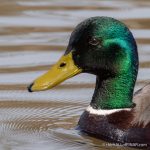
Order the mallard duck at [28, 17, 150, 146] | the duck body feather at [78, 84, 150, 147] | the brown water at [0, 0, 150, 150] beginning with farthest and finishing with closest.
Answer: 1. the brown water at [0, 0, 150, 150]
2. the mallard duck at [28, 17, 150, 146]
3. the duck body feather at [78, 84, 150, 147]

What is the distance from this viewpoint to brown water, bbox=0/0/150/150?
859 cm

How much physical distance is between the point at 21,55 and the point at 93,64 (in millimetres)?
2593

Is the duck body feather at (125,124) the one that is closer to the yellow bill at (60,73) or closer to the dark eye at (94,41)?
the yellow bill at (60,73)

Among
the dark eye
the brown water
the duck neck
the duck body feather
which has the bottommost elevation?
the brown water

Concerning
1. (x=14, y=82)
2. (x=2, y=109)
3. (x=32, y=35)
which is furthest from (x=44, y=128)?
(x=32, y=35)

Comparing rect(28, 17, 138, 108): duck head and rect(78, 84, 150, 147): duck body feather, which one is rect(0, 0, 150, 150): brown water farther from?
rect(28, 17, 138, 108): duck head

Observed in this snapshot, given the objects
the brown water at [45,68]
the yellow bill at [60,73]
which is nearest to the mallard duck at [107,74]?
the yellow bill at [60,73]

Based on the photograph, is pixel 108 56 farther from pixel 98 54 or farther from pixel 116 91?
pixel 116 91

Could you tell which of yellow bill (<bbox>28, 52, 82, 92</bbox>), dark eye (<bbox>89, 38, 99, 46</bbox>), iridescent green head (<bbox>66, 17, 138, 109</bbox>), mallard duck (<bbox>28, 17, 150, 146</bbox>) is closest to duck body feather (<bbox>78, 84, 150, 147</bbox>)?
mallard duck (<bbox>28, 17, 150, 146</bbox>)

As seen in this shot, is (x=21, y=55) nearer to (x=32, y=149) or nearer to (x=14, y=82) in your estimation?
(x=14, y=82)

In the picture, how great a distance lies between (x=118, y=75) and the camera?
8.63 metres

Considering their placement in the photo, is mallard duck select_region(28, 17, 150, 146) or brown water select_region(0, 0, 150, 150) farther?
brown water select_region(0, 0, 150, 150)

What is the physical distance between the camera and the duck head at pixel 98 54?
27.8 feet

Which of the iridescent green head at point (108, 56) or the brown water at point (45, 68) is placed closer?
the iridescent green head at point (108, 56)
